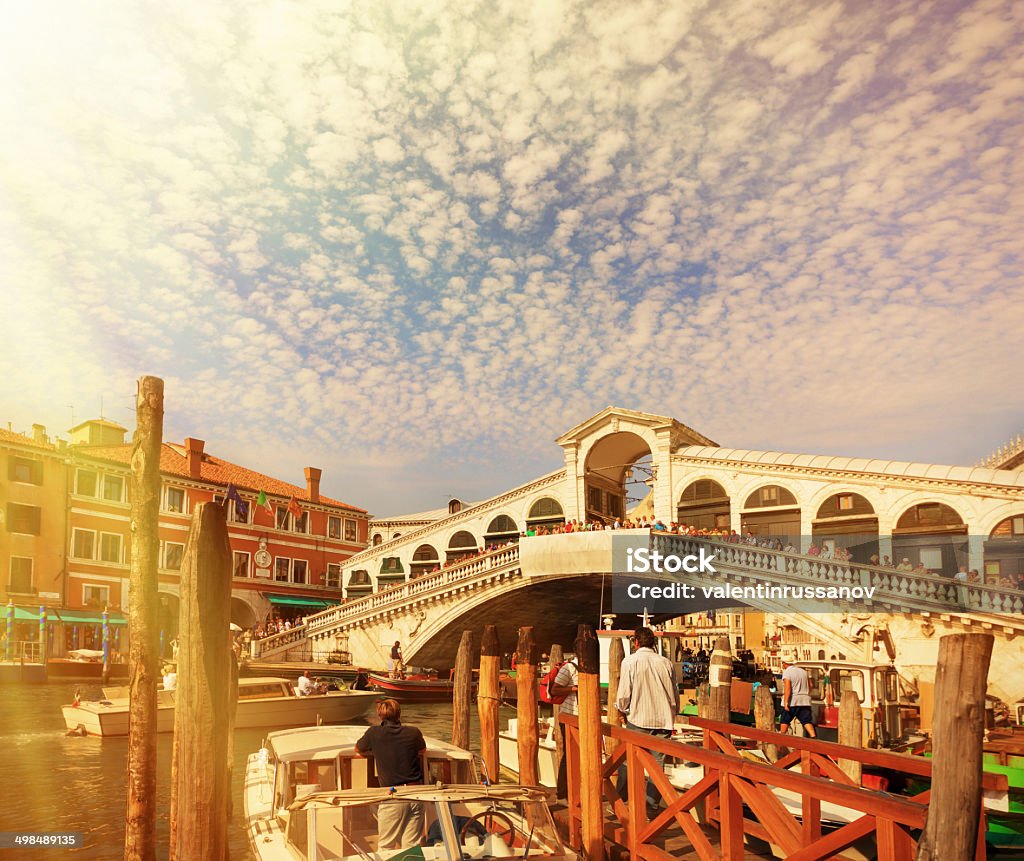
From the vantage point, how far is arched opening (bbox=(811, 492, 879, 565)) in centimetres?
2997

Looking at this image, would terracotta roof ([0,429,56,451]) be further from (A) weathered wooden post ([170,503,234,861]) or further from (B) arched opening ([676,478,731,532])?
(A) weathered wooden post ([170,503,234,861])

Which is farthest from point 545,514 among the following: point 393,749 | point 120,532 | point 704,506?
point 393,749

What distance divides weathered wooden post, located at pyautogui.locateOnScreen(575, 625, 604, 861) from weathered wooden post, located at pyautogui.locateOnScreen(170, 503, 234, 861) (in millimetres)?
3351

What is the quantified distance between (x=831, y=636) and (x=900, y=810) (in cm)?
1703

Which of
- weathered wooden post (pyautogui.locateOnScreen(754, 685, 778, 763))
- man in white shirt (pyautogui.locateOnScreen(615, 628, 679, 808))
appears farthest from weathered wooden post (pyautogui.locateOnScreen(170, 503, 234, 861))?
weathered wooden post (pyautogui.locateOnScreen(754, 685, 778, 763))

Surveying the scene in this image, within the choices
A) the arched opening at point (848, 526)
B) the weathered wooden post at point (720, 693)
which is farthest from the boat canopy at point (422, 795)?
the arched opening at point (848, 526)

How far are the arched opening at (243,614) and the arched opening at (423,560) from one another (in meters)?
7.41

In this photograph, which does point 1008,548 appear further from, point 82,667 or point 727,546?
point 82,667

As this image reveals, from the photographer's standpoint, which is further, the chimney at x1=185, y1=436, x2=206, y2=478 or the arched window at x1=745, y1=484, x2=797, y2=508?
the chimney at x1=185, y1=436, x2=206, y2=478

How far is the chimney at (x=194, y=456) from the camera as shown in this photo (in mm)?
37844

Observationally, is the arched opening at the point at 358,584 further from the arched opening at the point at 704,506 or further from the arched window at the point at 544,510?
the arched opening at the point at 704,506

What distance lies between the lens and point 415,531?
40.2m

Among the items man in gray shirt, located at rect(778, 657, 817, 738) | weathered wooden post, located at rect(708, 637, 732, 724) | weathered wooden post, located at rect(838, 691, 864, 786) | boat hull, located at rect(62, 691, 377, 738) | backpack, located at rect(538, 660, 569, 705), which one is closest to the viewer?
weathered wooden post, located at rect(838, 691, 864, 786)

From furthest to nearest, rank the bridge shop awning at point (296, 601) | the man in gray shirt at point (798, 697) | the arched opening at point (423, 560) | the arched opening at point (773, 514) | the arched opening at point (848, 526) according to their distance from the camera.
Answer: the arched opening at point (423, 560) < the bridge shop awning at point (296, 601) < the arched opening at point (773, 514) < the arched opening at point (848, 526) < the man in gray shirt at point (798, 697)
